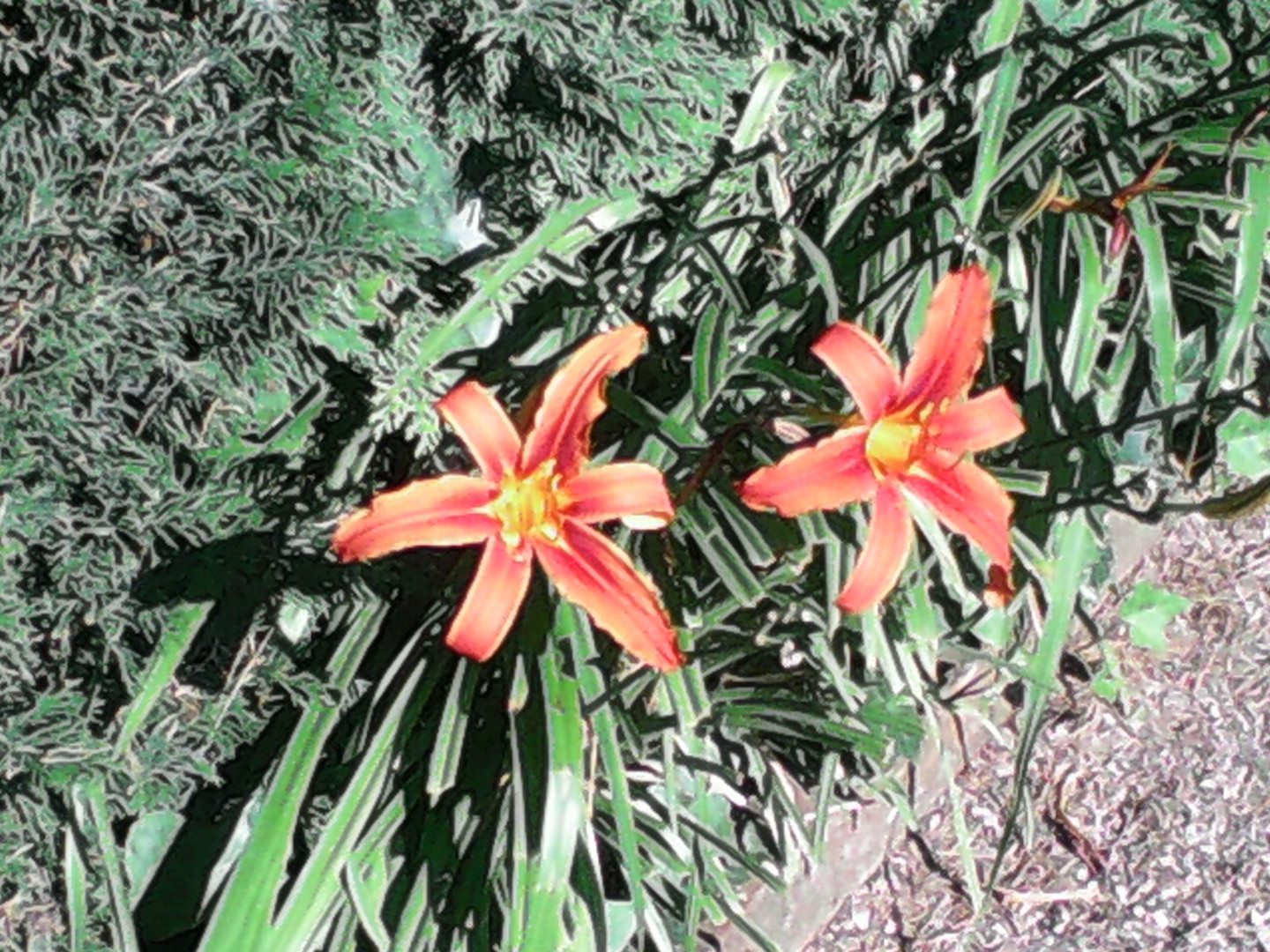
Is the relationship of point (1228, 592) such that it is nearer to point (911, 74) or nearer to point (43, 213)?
point (911, 74)

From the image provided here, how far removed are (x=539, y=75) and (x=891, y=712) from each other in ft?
2.70

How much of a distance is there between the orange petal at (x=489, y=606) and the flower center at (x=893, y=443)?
0.32 m

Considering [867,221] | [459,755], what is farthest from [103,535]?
[867,221]

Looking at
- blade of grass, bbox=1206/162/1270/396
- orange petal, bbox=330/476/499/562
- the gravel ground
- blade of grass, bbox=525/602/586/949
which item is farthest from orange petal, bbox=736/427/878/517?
the gravel ground

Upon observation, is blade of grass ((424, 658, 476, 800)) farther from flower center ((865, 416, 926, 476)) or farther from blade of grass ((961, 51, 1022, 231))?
blade of grass ((961, 51, 1022, 231))

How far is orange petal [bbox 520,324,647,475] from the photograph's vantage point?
4.06 feet

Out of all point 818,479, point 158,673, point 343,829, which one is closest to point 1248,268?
point 818,479

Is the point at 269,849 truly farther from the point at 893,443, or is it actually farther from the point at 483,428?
the point at 893,443

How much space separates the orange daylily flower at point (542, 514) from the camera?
3.89ft

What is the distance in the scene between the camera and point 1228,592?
7.72ft

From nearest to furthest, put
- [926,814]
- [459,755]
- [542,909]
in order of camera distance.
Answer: [542,909] < [459,755] < [926,814]

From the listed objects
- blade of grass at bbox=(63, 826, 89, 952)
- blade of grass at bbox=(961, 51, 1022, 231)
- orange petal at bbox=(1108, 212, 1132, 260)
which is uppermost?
blade of grass at bbox=(961, 51, 1022, 231)

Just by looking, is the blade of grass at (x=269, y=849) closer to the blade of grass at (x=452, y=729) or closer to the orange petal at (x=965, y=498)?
the blade of grass at (x=452, y=729)

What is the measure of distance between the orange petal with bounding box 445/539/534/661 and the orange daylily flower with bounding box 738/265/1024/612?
0.20 m
